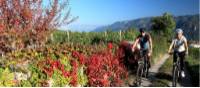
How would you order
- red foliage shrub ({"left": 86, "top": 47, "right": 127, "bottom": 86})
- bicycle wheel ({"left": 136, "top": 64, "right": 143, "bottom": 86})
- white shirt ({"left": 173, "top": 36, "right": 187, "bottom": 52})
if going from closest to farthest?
red foliage shrub ({"left": 86, "top": 47, "right": 127, "bottom": 86}) → white shirt ({"left": 173, "top": 36, "right": 187, "bottom": 52}) → bicycle wheel ({"left": 136, "top": 64, "right": 143, "bottom": 86})

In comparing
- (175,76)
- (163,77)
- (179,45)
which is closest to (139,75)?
(163,77)

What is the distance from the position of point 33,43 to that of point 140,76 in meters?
3.61

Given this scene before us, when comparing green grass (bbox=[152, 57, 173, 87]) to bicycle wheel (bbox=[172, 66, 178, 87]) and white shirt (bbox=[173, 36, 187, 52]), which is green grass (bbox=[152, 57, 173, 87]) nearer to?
bicycle wheel (bbox=[172, 66, 178, 87])

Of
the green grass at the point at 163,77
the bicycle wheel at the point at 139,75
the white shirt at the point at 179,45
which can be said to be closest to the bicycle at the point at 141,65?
the bicycle wheel at the point at 139,75

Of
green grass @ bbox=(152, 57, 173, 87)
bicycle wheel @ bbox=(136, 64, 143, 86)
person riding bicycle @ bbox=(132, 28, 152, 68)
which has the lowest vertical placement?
green grass @ bbox=(152, 57, 173, 87)

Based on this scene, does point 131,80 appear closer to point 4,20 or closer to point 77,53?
point 77,53

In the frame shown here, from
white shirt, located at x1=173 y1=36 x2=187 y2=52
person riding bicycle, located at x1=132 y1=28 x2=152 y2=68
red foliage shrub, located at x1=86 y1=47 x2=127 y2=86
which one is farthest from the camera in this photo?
person riding bicycle, located at x1=132 y1=28 x2=152 y2=68

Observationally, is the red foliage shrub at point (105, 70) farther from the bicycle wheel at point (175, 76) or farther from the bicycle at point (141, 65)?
the bicycle wheel at point (175, 76)

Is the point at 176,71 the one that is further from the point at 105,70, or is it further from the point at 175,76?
the point at 105,70

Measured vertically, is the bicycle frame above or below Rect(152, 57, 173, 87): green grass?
above

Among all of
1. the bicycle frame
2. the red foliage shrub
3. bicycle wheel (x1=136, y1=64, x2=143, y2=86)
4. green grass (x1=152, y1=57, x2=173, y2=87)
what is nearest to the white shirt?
the bicycle frame

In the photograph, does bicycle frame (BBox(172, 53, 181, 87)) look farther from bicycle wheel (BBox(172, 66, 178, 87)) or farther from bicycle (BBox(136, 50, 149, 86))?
bicycle (BBox(136, 50, 149, 86))

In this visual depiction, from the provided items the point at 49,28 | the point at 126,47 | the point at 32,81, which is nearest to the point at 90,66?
the point at 49,28

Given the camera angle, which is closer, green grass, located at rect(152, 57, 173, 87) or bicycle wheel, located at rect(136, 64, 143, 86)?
bicycle wheel, located at rect(136, 64, 143, 86)
